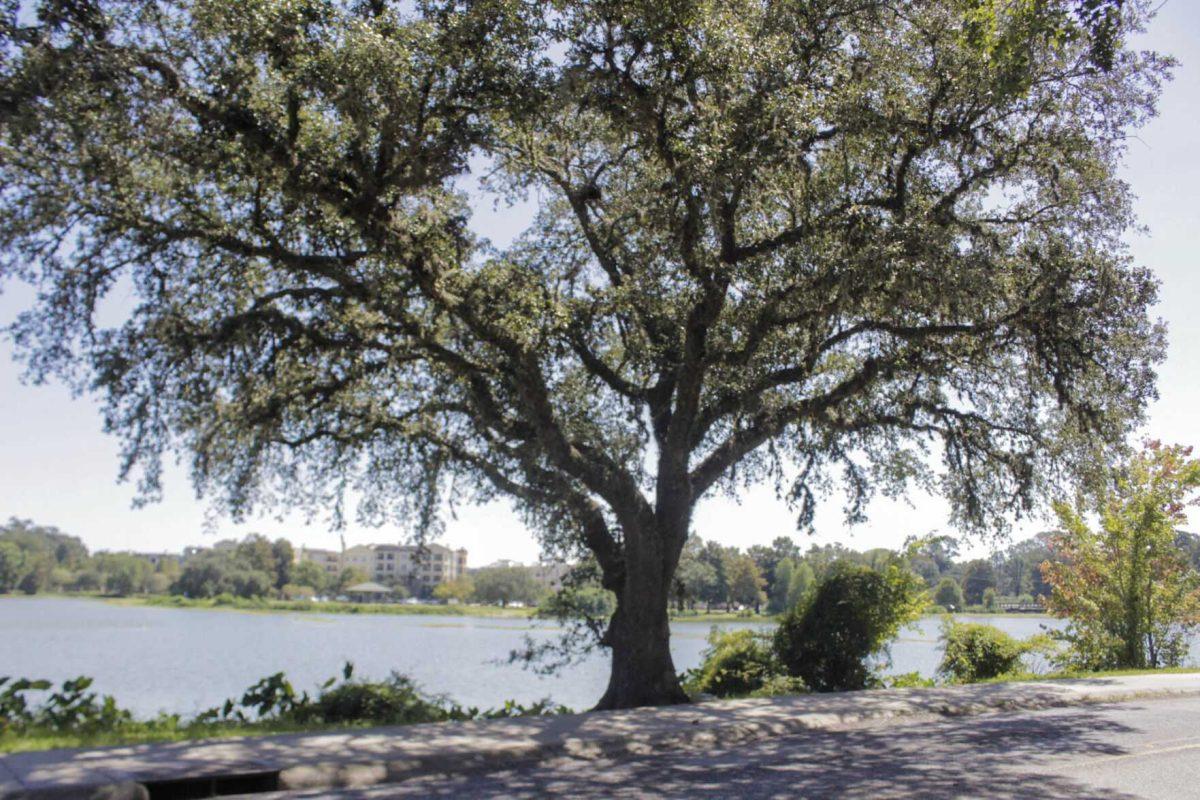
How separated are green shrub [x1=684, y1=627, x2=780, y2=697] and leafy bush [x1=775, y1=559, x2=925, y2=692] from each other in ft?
1.35

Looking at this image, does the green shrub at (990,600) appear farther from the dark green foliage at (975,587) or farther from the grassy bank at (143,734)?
the grassy bank at (143,734)

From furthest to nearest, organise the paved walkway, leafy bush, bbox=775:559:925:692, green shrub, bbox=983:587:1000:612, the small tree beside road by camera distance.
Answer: green shrub, bbox=983:587:1000:612, the small tree beside road, leafy bush, bbox=775:559:925:692, the paved walkway

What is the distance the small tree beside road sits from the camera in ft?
66.3

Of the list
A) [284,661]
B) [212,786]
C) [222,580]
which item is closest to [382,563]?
[222,580]

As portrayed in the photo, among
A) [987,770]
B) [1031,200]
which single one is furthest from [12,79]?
[1031,200]

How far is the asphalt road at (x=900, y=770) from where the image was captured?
7.14m

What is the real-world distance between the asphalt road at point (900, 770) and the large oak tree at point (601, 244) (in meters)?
4.60

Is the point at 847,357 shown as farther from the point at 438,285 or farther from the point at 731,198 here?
Result: the point at 438,285

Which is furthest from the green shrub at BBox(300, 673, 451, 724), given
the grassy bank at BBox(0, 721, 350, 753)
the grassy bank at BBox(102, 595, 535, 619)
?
the grassy bank at BBox(102, 595, 535, 619)

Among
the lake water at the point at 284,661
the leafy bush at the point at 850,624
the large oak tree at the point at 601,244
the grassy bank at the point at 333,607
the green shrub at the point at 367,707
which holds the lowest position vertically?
the grassy bank at the point at 333,607

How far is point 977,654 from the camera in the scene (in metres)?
18.8

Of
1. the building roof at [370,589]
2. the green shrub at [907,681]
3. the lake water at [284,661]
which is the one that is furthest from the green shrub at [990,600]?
the building roof at [370,589]

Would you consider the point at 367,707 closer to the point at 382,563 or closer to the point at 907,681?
the point at 907,681

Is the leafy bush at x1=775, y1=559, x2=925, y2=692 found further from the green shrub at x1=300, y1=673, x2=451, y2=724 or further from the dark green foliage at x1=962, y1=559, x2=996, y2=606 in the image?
the dark green foliage at x1=962, y1=559, x2=996, y2=606
